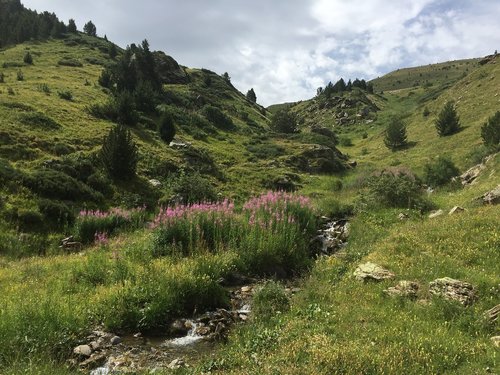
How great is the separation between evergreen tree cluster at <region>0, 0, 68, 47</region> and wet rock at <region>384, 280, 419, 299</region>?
101844 millimetres

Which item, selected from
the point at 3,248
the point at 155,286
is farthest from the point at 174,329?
the point at 3,248

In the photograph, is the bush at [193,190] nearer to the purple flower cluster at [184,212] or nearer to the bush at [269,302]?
the purple flower cluster at [184,212]

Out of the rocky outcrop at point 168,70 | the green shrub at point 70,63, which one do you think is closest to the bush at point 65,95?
the green shrub at point 70,63

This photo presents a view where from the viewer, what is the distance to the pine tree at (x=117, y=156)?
87.1 feet

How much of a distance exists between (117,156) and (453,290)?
73.6ft

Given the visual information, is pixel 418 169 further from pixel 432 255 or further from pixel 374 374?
pixel 374 374

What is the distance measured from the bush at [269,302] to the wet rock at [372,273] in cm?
210

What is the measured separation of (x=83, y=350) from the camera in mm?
7523

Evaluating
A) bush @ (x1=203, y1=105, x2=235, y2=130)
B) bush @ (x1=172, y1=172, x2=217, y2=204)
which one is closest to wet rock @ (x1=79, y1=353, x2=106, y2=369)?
bush @ (x1=172, y1=172, x2=217, y2=204)

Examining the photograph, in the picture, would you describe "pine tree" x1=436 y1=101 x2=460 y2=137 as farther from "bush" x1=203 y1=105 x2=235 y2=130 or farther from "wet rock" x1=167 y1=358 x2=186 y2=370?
"wet rock" x1=167 y1=358 x2=186 y2=370

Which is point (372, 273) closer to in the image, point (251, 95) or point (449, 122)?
point (449, 122)

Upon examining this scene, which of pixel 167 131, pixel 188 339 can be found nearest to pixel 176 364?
pixel 188 339

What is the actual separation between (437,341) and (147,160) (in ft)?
89.8

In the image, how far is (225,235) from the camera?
12977 millimetres
